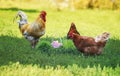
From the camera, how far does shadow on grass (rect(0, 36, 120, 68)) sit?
7691 mm

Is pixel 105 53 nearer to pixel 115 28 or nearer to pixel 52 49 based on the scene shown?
pixel 52 49

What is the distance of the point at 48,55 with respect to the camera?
827cm

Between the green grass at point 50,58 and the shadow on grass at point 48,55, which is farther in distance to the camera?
the shadow on grass at point 48,55

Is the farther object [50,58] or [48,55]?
[48,55]

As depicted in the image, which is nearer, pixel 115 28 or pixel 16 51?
pixel 16 51

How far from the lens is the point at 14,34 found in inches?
404

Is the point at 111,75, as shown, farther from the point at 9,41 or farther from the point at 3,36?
the point at 3,36

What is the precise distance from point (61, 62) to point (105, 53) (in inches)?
56.2

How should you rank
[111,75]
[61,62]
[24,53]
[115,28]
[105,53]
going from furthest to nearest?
1. [115,28]
2. [105,53]
3. [24,53]
4. [61,62]
5. [111,75]

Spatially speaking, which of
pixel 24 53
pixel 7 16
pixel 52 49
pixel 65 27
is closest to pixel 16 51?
pixel 24 53

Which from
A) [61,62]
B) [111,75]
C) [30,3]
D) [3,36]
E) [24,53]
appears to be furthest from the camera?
[30,3]

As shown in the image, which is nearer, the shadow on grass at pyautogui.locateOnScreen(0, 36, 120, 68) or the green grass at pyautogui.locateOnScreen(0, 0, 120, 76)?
the green grass at pyautogui.locateOnScreen(0, 0, 120, 76)

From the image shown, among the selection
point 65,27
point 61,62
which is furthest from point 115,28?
point 61,62

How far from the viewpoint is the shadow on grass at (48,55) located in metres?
7.69
